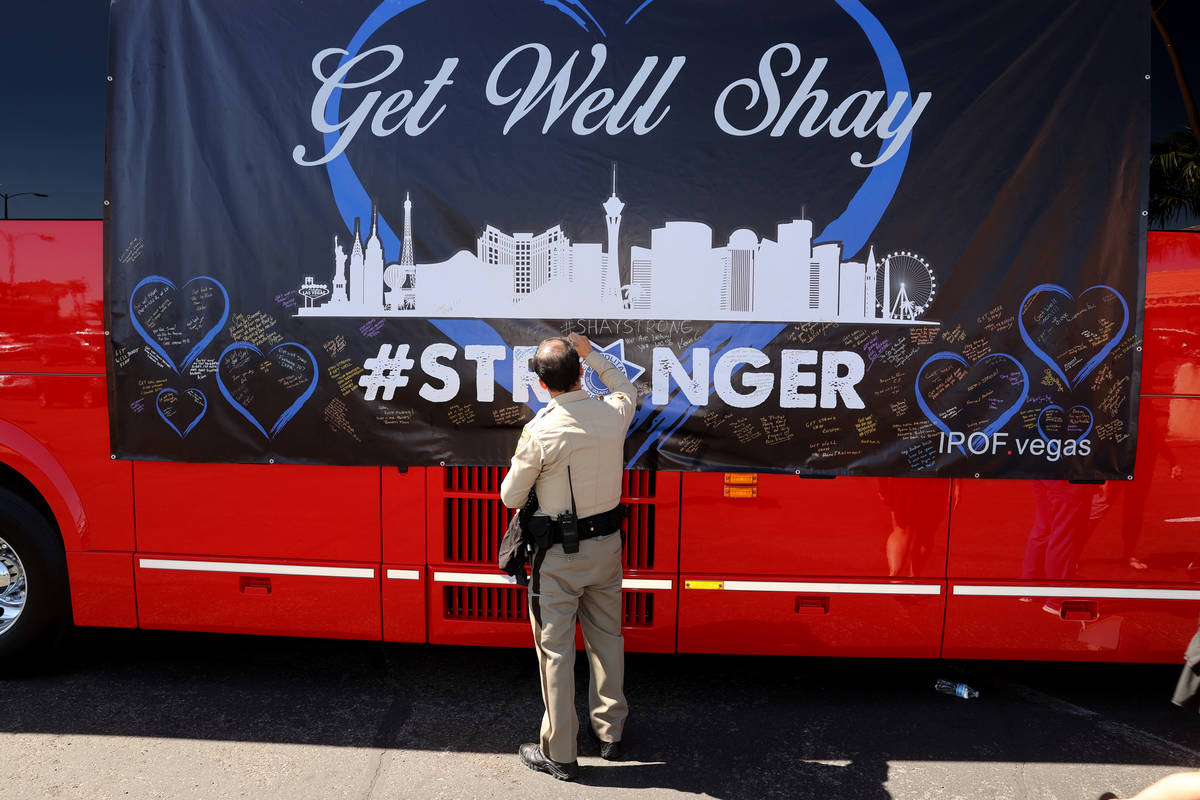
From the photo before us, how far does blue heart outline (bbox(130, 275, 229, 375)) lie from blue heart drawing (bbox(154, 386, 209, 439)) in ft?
0.35

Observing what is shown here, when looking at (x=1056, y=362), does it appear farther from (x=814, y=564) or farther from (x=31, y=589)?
(x=31, y=589)

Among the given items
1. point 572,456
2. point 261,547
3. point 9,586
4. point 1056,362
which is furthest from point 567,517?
point 9,586

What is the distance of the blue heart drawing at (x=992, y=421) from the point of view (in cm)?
368

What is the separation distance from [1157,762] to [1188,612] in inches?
27.6

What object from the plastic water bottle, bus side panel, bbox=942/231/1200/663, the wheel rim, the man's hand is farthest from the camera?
the wheel rim

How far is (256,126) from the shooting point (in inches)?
150

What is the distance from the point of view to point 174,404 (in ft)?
12.8

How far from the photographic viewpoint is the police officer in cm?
328

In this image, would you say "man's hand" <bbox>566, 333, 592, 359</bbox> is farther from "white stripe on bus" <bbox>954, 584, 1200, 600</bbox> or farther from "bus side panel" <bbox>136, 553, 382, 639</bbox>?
"white stripe on bus" <bbox>954, 584, 1200, 600</bbox>

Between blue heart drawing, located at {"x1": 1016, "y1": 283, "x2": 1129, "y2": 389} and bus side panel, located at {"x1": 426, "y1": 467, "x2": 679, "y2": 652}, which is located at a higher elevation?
blue heart drawing, located at {"x1": 1016, "y1": 283, "x2": 1129, "y2": 389}

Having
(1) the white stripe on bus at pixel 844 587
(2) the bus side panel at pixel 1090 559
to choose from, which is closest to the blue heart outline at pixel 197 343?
(1) the white stripe on bus at pixel 844 587

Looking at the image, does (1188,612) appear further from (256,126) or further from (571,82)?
(256,126)

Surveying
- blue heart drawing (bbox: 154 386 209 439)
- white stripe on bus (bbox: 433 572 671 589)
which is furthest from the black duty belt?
blue heart drawing (bbox: 154 386 209 439)

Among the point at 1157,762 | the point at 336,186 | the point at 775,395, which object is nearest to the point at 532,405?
the point at 775,395
